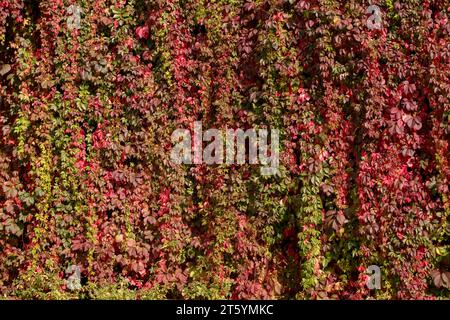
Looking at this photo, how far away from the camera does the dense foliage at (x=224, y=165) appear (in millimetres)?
4016

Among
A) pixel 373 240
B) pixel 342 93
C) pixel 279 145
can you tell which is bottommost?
pixel 373 240

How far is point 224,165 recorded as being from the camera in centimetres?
430

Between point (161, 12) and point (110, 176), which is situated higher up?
point (161, 12)

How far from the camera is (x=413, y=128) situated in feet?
13.2

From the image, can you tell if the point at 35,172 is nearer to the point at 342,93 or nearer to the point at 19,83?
the point at 19,83

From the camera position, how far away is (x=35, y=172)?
14.6ft

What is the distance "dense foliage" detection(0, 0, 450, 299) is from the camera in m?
4.02

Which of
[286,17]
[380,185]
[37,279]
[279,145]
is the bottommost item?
[37,279]

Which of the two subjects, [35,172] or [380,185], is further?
[35,172]

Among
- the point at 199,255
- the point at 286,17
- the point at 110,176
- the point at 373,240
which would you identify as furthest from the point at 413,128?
the point at 110,176

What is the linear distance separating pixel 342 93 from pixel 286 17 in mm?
739

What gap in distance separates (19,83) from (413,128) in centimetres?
321

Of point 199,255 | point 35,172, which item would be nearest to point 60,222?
point 35,172

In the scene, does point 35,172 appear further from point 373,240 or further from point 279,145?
point 373,240
